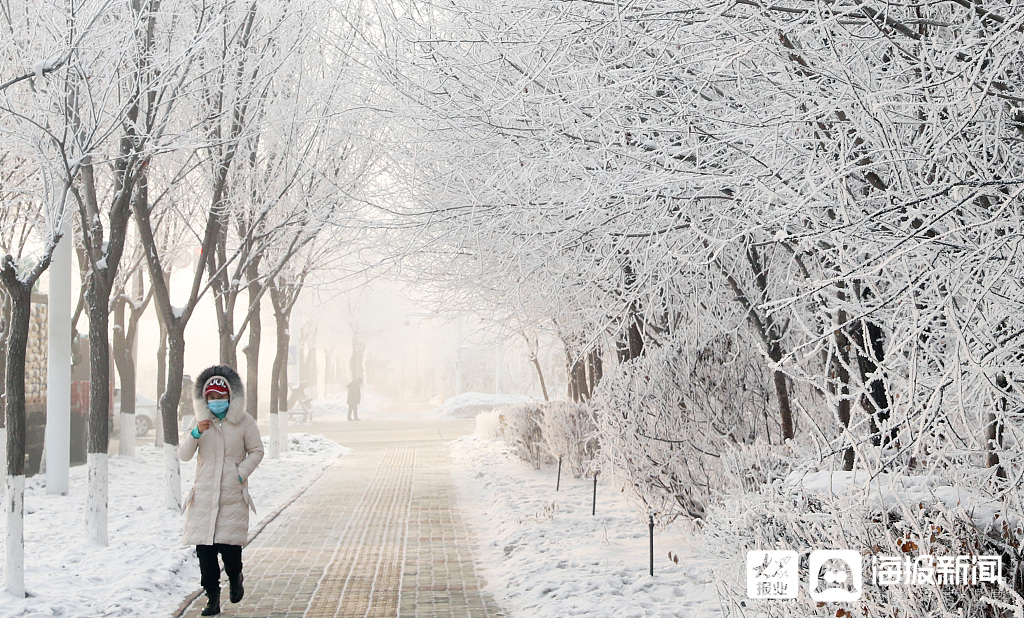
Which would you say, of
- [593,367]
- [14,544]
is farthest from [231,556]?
[593,367]

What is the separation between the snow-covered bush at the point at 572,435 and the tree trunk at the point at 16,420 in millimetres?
7304

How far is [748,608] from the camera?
365 centimetres

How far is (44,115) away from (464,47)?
3954 mm

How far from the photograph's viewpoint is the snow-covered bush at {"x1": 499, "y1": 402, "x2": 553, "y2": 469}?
15.0 m

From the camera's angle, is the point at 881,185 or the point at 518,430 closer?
the point at 881,185

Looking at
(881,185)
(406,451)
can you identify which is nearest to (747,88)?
(881,185)

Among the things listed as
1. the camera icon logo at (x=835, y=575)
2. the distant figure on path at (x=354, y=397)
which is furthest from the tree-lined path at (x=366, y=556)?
the distant figure on path at (x=354, y=397)

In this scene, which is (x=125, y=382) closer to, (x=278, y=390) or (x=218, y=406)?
(x=278, y=390)

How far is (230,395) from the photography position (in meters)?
6.42

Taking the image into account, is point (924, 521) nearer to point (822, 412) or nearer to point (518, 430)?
point (822, 412)

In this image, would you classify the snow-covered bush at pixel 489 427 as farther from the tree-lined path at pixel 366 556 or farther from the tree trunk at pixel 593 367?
the tree-lined path at pixel 366 556

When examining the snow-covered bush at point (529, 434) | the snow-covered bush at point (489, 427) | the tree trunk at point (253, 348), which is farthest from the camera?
the snow-covered bush at point (489, 427)

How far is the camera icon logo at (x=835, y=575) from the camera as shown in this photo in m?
3.10

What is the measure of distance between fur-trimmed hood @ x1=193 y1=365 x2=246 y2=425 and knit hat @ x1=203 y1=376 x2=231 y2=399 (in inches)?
0.4
